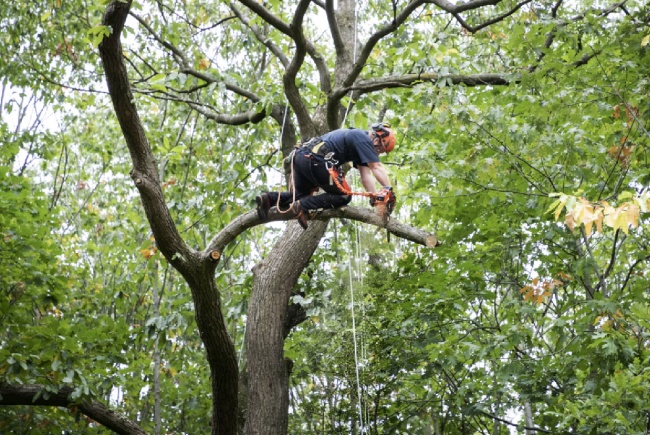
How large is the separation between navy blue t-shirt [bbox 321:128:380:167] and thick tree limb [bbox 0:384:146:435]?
2985 millimetres

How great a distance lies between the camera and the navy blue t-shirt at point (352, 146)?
4.60 m

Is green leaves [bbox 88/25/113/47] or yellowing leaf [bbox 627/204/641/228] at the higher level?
green leaves [bbox 88/25/113/47]

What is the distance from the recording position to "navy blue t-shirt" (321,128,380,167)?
4.60 meters

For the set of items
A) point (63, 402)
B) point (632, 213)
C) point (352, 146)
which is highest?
point (352, 146)

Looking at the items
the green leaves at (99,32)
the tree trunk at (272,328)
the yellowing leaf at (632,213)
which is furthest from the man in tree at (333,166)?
the yellowing leaf at (632,213)

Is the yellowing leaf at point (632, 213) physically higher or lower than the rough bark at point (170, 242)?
lower

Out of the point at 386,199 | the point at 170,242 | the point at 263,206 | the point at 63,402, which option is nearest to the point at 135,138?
the point at 170,242

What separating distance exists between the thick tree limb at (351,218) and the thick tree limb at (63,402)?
2067mm

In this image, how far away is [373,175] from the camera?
4660 mm

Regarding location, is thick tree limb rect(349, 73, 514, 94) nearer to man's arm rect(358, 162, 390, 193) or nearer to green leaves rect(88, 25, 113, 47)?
man's arm rect(358, 162, 390, 193)

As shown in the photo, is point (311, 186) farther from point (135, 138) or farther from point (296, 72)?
point (135, 138)

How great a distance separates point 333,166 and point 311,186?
40cm

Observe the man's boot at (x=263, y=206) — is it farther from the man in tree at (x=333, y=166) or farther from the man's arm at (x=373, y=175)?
the man's arm at (x=373, y=175)

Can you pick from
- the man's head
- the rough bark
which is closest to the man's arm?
the man's head
